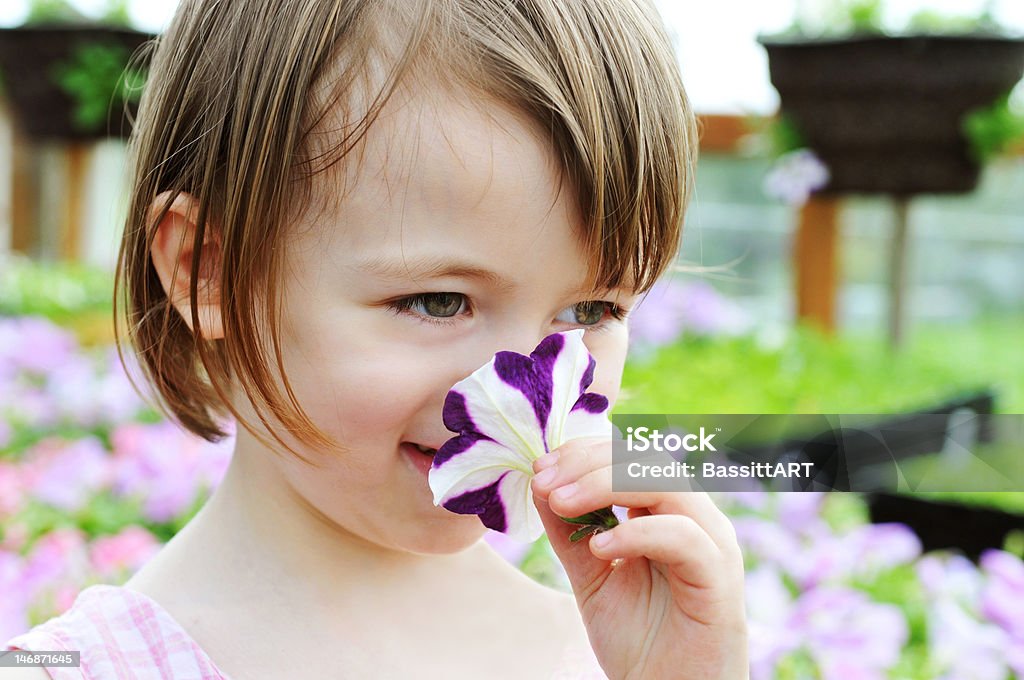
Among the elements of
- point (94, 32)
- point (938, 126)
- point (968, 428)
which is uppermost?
point (94, 32)

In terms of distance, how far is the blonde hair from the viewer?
3.25ft

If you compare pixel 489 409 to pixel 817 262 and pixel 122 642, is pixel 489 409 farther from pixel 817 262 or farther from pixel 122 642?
pixel 817 262

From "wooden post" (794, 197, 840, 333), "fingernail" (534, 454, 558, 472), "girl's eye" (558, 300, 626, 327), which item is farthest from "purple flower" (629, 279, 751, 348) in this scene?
"fingernail" (534, 454, 558, 472)

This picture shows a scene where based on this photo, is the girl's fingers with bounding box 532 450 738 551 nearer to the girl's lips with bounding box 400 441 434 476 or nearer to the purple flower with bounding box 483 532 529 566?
the girl's lips with bounding box 400 441 434 476

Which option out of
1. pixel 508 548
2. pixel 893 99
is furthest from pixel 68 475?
pixel 893 99

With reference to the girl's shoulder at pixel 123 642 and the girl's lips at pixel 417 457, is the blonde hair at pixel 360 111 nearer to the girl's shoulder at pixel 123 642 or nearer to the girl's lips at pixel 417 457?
the girl's lips at pixel 417 457

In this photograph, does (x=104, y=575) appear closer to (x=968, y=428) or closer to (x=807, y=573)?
(x=807, y=573)

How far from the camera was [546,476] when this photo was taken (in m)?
0.90

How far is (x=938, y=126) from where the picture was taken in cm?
322

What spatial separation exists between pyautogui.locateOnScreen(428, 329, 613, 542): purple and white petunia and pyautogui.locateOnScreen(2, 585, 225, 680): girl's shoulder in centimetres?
36

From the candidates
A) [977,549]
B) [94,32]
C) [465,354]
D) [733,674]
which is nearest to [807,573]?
[977,549]

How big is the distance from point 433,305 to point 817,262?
3256 mm

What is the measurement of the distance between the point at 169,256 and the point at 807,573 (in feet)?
4.17

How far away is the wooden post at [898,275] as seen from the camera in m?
3.74
